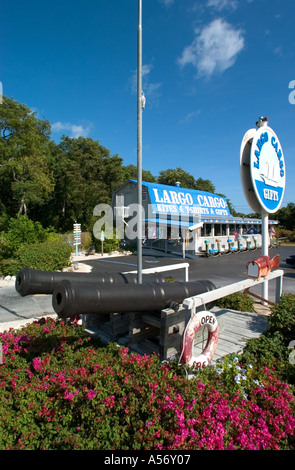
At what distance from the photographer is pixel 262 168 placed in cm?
654

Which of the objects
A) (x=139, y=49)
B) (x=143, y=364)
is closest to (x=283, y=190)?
(x=139, y=49)

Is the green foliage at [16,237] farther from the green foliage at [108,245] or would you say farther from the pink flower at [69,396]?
the pink flower at [69,396]

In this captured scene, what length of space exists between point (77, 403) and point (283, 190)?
24.7 feet

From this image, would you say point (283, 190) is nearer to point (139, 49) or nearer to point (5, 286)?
point (139, 49)

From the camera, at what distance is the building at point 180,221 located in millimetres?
21422

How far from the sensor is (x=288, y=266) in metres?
16.2

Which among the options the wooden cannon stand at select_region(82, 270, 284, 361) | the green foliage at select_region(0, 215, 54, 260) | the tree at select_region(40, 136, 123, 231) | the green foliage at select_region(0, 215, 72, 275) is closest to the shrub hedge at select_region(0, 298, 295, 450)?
the wooden cannon stand at select_region(82, 270, 284, 361)

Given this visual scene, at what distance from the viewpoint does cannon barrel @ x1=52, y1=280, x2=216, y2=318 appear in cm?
288

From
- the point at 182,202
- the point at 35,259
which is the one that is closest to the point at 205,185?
the point at 182,202

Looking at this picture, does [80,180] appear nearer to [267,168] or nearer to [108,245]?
[108,245]

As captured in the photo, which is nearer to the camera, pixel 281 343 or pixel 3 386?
pixel 3 386

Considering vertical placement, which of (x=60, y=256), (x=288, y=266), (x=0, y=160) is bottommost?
(x=288, y=266)

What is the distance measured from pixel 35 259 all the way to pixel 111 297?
9050 millimetres

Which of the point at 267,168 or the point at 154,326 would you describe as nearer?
the point at 154,326
